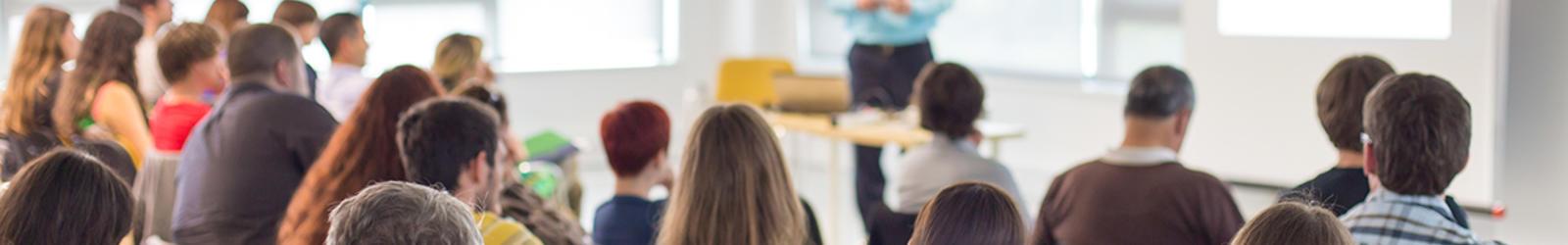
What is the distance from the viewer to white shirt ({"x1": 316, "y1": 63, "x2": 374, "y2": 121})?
5743 millimetres

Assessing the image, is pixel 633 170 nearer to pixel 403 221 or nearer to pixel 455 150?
pixel 455 150

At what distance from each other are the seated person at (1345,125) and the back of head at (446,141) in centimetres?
138

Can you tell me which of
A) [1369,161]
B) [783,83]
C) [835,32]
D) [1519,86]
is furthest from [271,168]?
[835,32]

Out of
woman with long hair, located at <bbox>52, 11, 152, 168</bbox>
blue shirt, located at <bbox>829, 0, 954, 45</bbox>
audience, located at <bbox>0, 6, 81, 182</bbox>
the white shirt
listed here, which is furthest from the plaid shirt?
blue shirt, located at <bbox>829, 0, 954, 45</bbox>

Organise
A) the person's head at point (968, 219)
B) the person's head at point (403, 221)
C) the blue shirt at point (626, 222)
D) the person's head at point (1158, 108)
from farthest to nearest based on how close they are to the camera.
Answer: the person's head at point (1158, 108) < the blue shirt at point (626, 222) < the person's head at point (968, 219) < the person's head at point (403, 221)

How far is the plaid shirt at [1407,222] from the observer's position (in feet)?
8.89

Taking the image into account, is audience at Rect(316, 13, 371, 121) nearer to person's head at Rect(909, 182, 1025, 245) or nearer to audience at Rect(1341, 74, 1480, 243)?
audience at Rect(1341, 74, 1480, 243)

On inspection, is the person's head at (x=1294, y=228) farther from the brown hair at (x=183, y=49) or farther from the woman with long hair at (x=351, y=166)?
the brown hair at (x=183, y=49)

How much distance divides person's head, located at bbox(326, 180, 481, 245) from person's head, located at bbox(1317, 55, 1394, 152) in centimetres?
209

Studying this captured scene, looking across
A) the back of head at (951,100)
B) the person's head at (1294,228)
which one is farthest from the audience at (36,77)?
the person's head at (1294,228)

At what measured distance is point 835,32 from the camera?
9.70 meters

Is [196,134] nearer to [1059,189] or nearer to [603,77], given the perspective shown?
[1059,189]

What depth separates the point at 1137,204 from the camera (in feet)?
11.2

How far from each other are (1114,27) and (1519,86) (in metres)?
2.41
